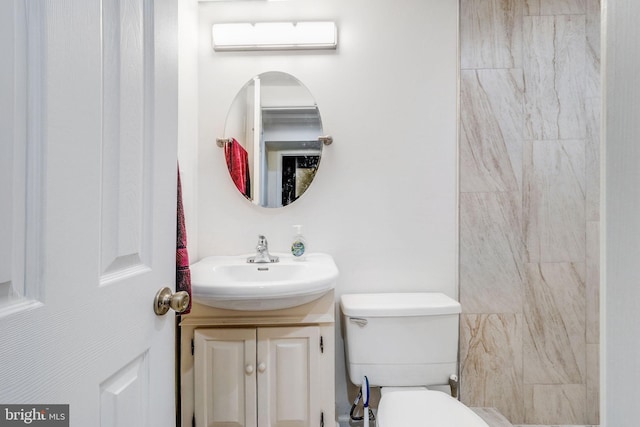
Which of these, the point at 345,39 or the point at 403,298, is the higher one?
the point at 345,39

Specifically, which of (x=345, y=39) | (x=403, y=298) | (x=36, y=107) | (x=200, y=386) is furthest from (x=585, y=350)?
(x=36, y=107)

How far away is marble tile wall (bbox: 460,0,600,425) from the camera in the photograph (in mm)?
1568

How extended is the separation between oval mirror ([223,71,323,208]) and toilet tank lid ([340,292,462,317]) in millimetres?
573

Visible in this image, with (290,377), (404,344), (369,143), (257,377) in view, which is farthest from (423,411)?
(369,143)

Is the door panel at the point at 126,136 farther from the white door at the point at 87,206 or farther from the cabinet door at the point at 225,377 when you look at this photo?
the cabinet door at the point at 225,377

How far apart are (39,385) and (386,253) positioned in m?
1.38

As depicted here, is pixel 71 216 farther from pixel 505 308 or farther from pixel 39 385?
pixel 505 308

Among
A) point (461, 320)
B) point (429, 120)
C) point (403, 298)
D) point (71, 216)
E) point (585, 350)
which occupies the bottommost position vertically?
point (585, 350)

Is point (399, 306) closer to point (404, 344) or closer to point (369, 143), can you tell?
point (404, 344)

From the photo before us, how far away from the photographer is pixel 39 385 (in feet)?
1.33

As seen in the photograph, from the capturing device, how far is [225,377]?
122cm

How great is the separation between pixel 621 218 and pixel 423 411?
1.03 meters

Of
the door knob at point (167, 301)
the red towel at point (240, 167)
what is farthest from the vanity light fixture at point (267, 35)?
the door knob at point (167, 301)

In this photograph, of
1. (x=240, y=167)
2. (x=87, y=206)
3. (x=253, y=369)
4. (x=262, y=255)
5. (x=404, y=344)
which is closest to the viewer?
(x=87, y=206)
